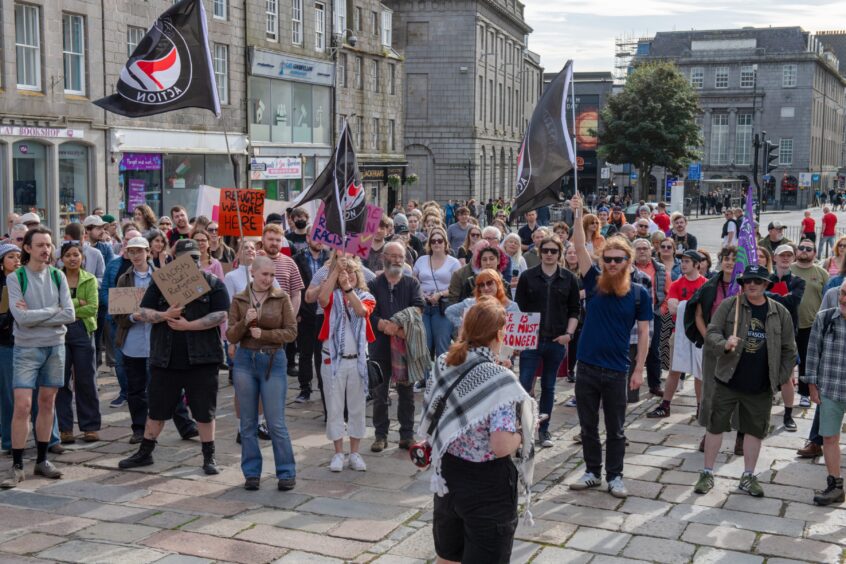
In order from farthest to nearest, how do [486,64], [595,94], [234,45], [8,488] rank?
[595,94], [486,64], [234,45], [8,488]

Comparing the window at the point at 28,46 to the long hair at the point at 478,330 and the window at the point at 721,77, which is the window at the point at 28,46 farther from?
the window at the point at 721,77

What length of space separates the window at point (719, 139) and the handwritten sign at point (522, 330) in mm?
90112

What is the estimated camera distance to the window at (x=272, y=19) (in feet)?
113

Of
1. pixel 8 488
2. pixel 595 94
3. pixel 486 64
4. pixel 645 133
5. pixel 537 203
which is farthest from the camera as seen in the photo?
pixel 595 94

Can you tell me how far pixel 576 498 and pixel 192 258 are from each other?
12.0 feet

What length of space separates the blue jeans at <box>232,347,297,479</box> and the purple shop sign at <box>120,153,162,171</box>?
20165mm

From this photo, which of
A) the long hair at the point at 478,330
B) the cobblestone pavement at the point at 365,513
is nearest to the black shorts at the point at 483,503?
the long hair at the point at 478,330

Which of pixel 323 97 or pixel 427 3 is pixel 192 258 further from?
pixel 427 3

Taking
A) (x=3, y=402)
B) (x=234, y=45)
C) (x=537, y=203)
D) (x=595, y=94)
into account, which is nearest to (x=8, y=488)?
(x=3, y=402)

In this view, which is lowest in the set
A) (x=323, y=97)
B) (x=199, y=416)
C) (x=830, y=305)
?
(x=199, y=416)

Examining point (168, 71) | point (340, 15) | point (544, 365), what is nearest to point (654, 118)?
point (340, 15)

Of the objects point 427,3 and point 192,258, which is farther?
point 427,3

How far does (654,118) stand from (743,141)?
3809 cm

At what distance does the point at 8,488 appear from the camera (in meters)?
7.73
